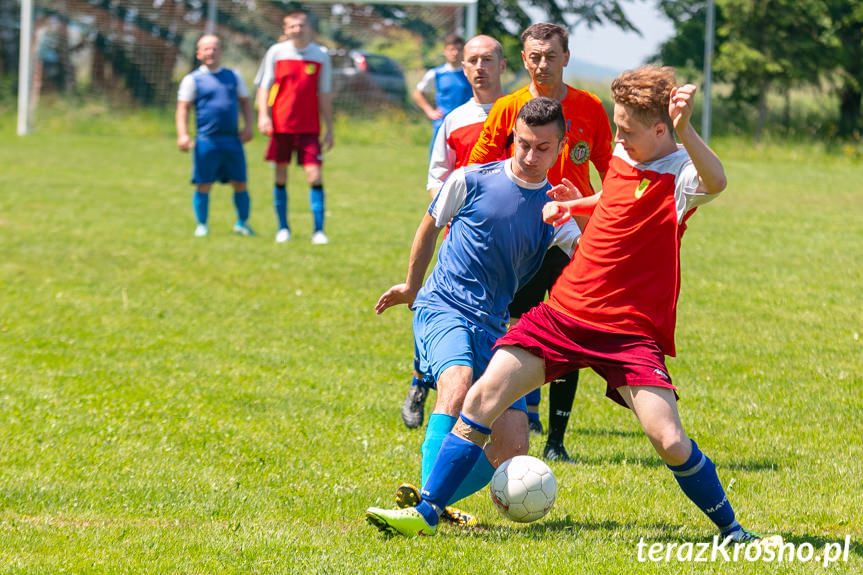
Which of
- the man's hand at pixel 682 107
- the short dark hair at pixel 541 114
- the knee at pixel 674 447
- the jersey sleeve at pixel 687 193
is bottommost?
the knee at pixel 674 447

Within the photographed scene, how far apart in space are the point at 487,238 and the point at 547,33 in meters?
1.36

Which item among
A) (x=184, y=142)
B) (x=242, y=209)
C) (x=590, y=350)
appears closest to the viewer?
(x=590, y=350)

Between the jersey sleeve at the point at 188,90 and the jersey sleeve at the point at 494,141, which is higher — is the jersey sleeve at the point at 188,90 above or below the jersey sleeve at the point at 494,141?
below

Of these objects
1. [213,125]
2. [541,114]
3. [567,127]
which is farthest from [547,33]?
[213,125]

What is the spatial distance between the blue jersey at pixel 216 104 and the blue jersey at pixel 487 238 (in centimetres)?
842

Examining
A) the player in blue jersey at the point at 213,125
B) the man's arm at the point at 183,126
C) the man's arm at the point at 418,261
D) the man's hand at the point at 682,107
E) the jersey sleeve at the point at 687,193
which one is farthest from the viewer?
the player in blue jersey at the point at 213,125

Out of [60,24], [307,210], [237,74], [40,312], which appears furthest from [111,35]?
[40,312]

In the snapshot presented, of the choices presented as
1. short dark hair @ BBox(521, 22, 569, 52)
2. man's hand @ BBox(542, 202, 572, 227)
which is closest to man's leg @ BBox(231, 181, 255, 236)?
short dark hair @ BBox(521, 22, 569, 52)

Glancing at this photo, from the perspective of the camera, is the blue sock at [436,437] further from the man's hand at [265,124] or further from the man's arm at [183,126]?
the man's arm at [183,126]

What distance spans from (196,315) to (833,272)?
665 centimetres

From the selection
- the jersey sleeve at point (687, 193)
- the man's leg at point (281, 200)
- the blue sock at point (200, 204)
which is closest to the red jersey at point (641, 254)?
the jersey sleeve at point (687, 193)

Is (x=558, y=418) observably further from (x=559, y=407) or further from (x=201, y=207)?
(x=201, y=207)

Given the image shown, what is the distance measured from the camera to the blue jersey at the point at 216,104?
12.5 meters

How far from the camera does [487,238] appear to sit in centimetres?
448
